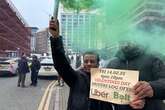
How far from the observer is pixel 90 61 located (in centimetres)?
517

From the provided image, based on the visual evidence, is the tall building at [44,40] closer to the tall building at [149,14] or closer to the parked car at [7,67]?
the tall building at [149,14]

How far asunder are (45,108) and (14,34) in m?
62.6

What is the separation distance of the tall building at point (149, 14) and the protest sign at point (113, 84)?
0.53 m

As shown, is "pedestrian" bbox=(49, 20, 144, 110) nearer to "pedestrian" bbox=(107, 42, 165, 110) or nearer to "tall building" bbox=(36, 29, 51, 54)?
"pedestrian" bbox=(107, 42, 165, 110)

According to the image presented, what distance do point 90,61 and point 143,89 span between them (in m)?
1.28

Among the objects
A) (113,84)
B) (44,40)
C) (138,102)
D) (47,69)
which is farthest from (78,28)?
(44,40)

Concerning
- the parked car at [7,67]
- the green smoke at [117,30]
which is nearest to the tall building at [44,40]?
the green smoke at [117,30]

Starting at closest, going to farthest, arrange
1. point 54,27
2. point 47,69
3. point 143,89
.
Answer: point 143,89 → point 54,27 → point 47,69

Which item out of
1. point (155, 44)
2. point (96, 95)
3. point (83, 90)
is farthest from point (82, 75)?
point (155, 44)

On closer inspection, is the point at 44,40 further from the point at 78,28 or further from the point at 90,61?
the point at 90,61

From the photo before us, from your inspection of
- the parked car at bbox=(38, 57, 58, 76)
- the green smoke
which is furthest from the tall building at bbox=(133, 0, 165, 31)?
the parked car at bbox=(38, 57, 58, 76)

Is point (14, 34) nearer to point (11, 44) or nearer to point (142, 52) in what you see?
point (11, 44)

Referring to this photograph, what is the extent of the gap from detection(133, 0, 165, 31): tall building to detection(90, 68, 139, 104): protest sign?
21.0 inches

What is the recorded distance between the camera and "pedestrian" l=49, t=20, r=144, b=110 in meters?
5.09
